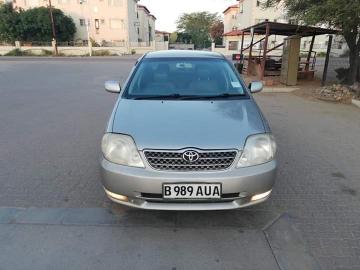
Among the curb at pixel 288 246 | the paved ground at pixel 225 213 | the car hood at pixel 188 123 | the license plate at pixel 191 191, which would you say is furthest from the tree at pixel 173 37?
the license plate at pixel 191 191

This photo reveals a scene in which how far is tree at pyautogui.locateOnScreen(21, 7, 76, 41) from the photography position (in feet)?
140

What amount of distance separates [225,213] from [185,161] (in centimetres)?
99

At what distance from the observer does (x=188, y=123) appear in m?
3.06

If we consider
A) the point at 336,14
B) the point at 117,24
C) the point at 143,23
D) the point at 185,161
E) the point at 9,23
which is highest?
the point at 143,23

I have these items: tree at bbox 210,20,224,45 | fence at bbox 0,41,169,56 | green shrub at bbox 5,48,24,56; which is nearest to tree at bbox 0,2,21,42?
fence at bbox 0,41,169,56

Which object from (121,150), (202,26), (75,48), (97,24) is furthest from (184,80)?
(202,26)

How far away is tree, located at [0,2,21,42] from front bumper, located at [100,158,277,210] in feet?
157

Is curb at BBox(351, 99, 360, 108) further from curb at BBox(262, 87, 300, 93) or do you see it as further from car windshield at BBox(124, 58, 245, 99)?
car windshield at BBox(124, 58, 245, 99)

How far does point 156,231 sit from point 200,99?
1502 mm

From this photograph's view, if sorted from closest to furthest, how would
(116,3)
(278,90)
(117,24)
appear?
1. (278,90)
2. (116,3)
3. (117,24)

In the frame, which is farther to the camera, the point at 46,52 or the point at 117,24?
the point at 117,24

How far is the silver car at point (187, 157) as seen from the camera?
2.75 m

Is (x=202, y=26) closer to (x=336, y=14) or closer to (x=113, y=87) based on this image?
(x=336, y=14)

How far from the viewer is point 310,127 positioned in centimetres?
681
